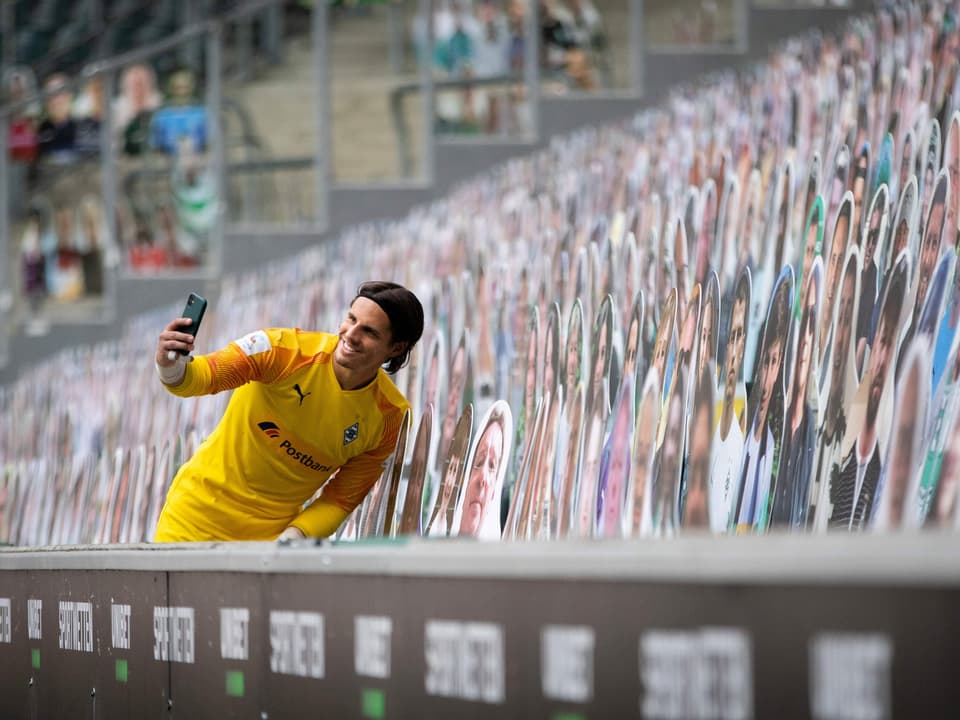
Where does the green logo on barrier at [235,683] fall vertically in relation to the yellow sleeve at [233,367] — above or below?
below

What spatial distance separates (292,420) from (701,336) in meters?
1.32

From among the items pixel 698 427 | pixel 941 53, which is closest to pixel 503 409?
pixel 698 427

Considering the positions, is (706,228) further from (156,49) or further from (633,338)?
(156,49)

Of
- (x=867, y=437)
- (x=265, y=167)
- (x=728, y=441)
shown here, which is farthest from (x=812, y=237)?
(x=265, y=167)

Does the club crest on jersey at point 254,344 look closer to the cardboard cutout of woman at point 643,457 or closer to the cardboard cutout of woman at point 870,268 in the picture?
the cardboard cutout of woman at point 643,457

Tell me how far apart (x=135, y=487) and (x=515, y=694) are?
703 cm

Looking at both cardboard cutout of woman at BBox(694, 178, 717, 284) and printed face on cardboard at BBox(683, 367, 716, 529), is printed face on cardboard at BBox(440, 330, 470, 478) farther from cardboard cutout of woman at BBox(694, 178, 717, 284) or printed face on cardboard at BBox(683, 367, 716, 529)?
printed face on cardboard at BBox(683, 367, 716, 529)

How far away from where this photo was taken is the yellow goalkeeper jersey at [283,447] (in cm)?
536

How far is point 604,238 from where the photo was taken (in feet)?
26.7

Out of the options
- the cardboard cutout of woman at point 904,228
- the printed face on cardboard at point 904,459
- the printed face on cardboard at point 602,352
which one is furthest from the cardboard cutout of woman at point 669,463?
the printed face on cardboard at point 904,459

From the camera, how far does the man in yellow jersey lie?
16.9 feet

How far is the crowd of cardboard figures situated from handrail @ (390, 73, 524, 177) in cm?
110

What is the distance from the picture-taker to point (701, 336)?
Result: 5516mm

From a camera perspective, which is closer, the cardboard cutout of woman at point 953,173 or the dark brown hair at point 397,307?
the cardboard cutout of woman at point 953,173
